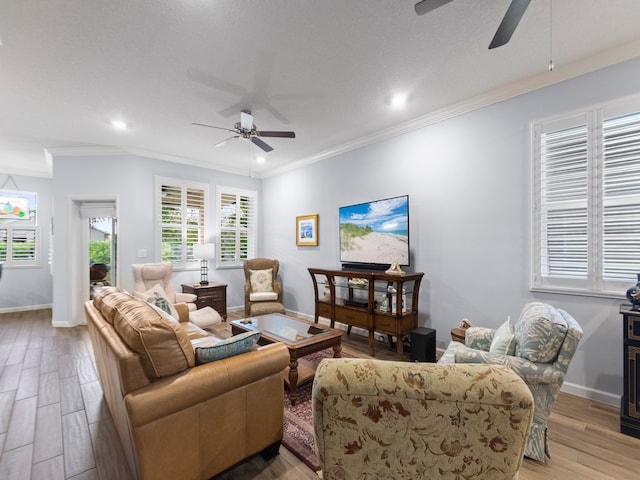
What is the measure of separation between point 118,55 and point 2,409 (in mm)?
3202

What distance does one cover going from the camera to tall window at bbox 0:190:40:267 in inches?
232

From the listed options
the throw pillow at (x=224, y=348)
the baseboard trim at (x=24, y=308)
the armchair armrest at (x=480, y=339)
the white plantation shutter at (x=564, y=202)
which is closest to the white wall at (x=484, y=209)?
the white plantation shutter at (x=564, y=202)

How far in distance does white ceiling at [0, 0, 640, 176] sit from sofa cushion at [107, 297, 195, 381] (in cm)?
212

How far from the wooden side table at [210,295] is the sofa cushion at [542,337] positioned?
14.9 ft

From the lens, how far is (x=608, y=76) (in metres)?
2.52

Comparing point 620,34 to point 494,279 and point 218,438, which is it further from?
point 218,438

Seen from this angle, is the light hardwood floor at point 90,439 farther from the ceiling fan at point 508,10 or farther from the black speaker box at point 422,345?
the ceiling fan at point 508,10

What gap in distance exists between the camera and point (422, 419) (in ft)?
3.12

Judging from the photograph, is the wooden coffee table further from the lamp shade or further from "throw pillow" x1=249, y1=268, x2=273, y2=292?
the lamp shade

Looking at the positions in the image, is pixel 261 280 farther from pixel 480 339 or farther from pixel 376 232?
pixel 480 339

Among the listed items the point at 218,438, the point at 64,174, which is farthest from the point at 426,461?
the point at 64,174

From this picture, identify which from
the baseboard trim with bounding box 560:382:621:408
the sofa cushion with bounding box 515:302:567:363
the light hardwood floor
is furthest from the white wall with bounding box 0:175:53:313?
the baseboard trim with bounding box 560:382:621:408

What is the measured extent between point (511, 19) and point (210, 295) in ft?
16.7

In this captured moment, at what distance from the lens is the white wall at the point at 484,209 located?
254 cm
